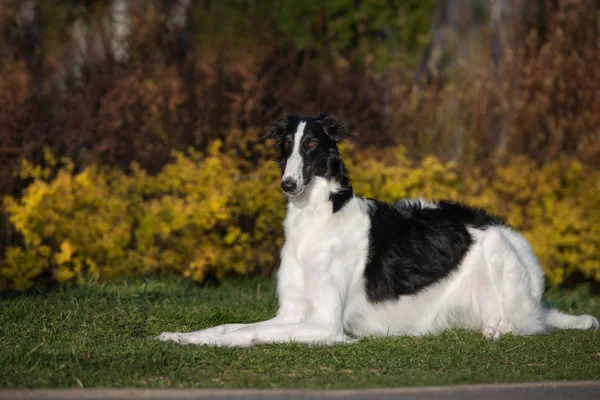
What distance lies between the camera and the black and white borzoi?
22.1 feet

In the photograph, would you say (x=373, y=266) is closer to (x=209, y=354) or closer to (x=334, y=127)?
(x=334, y=127)

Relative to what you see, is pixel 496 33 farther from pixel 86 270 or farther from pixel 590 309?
Answer: pixel 86 270

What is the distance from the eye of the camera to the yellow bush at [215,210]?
9.28 meters

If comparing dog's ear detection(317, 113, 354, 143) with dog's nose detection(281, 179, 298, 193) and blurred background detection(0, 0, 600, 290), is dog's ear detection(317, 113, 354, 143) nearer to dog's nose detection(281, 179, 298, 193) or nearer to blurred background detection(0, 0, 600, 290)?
dog's nose detection(281, 179, 298, 193)

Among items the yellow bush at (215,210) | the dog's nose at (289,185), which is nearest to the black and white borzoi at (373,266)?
the dog's nose at (289,185)

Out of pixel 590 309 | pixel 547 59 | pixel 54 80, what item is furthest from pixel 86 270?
pixel 547 59

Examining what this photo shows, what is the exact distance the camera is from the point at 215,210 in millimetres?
9523

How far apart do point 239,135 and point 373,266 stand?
439 centimetres

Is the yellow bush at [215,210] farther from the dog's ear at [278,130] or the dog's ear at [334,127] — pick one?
the dog's ear at [334,127]

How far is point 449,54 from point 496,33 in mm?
1373

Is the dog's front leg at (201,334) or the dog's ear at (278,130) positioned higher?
the dog's ear at (278,130)

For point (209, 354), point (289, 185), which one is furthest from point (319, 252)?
point (209, 354)

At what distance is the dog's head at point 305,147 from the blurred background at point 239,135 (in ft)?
8.91

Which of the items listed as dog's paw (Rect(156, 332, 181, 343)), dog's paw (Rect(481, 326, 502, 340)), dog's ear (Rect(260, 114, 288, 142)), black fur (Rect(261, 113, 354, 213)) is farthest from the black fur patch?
dog's paw (Rect(156, 332, 181, 343))
